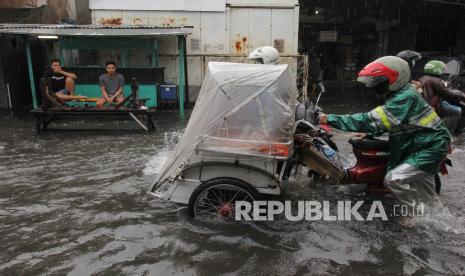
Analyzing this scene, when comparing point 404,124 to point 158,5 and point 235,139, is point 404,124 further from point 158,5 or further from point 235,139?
point 158,5

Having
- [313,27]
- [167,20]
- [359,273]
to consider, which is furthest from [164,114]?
[313,27]

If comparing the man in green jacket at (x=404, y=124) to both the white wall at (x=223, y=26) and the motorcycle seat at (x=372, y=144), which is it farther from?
the white wall at (x=223, y=26)

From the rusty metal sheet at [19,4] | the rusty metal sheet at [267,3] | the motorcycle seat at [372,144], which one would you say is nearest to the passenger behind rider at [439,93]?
the motorcycle seat at [372,144]

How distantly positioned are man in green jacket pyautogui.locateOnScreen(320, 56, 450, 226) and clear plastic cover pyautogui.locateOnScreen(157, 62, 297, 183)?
1.88 feet

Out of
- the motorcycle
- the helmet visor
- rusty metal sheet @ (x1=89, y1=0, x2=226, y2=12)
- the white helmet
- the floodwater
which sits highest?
rusty metal sheet @ (x1=89, y1=0, x2=226, y2=12)

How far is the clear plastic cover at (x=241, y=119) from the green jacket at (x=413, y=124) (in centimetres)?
69

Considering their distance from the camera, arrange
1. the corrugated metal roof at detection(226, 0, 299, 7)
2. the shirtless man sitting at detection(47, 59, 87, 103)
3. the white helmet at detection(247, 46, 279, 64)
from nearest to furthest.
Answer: the white helmet at detection(247, 46, 279, 64), the shirtless man sitting at detection(47, 59, 87, 103), the corrugated metal roof at detection(226, 0, 299, 7)

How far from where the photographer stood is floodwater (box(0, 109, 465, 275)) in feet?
12.9

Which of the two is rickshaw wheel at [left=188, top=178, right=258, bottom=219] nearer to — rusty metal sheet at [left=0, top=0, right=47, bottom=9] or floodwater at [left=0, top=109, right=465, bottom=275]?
floodwater at [left=0, top=109, right=465, bottom=275]

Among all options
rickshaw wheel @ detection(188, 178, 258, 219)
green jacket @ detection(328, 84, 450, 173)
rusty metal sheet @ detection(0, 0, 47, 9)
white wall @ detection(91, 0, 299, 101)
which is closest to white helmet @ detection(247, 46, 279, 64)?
green jacket @ detection(328, 84, 450, 173)

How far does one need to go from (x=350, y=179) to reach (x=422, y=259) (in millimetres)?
1292

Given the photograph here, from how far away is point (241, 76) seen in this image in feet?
14.8

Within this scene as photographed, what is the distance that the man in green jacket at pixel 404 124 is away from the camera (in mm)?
4344

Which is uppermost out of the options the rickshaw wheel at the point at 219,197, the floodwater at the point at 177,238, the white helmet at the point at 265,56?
the white helmet at the point at 265,56
